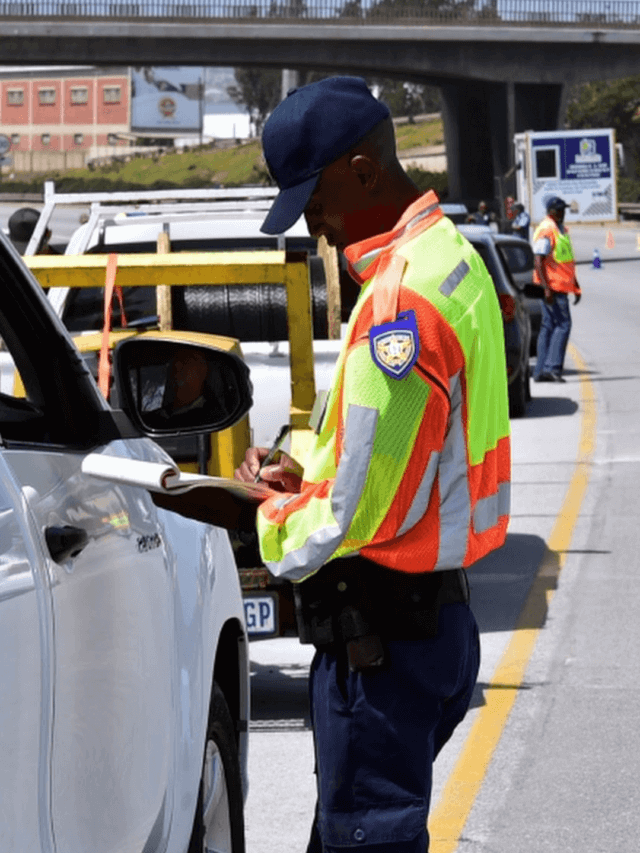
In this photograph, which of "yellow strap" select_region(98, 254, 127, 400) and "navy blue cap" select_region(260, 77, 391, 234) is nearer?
"navy blue cap" select_region(260, 77, 391, 234)

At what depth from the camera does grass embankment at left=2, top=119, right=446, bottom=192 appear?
485 feet

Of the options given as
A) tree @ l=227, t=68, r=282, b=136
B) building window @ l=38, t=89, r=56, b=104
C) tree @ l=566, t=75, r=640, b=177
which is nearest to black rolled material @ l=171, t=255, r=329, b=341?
tree @ l=566, t=75, r=640, b=177

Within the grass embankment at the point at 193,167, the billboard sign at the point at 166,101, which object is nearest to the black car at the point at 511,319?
the grass embankment at the point at 193,167

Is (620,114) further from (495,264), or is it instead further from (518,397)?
(518,397)

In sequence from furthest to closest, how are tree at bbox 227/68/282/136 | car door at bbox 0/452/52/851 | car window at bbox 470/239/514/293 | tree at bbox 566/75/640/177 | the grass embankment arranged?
tree at bbox 227/68/282/136
the grass embankment
tree at bbox 566/75/640/177
car window at bbox 470/239/514/293
car door at bbox 0/452/52/851

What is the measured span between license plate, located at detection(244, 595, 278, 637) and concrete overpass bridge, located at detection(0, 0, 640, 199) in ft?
229

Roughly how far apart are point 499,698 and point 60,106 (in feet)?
569

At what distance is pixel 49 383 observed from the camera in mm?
3572

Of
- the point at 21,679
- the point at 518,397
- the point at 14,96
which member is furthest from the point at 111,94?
the point at 21,679

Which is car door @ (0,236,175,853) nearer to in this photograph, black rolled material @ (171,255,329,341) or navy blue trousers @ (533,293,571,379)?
black rolled material @ (171,255,329,341)

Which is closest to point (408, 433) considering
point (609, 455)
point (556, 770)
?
point (556, 770)

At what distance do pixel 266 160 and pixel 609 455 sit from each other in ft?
37.9

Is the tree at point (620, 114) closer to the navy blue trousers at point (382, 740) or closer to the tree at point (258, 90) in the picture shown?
the tree at point (258, 90)

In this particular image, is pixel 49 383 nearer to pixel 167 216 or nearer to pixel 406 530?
pixel 406 530
